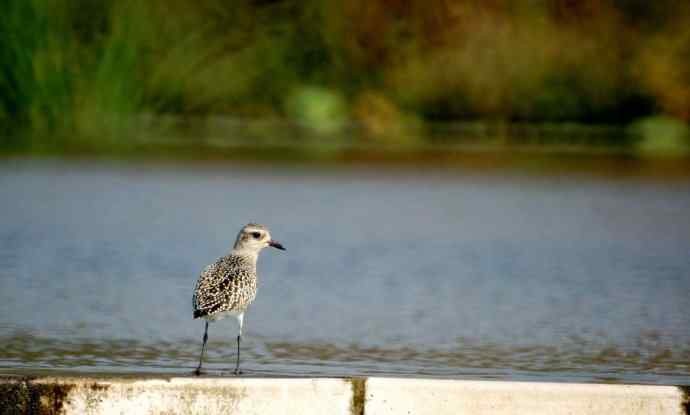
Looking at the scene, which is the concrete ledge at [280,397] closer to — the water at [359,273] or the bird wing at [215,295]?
the bird wing at [215,295]

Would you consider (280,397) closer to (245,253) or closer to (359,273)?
(245,253)

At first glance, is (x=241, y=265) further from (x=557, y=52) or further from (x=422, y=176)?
(x=557, y=52)

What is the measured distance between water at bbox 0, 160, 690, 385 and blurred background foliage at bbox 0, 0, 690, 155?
5.48 meters

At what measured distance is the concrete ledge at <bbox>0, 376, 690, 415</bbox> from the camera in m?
6.34

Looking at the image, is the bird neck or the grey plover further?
the bird neck

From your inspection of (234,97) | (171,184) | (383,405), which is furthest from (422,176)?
(383,405)

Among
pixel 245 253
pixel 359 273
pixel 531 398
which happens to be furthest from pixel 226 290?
pixel 359 273

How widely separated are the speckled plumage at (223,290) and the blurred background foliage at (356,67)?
655 inches

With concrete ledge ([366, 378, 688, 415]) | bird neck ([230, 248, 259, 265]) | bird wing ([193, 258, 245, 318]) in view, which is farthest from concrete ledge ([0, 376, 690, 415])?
bird neck ([230, 248, 259, 265])

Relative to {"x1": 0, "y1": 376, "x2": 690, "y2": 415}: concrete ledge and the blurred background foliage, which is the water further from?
the blurred background foliage

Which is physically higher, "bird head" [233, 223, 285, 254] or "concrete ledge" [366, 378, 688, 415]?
"bird head" [233, 223, 285, 254]

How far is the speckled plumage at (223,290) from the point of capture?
792cm

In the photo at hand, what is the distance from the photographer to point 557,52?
30.1 meters

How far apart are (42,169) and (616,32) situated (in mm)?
14733
